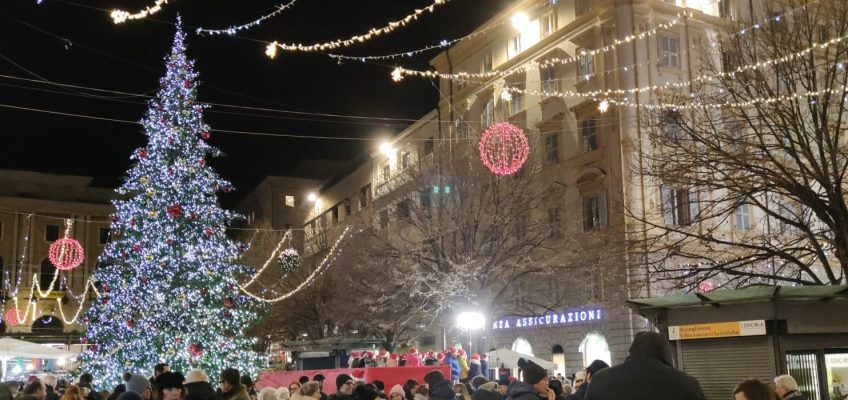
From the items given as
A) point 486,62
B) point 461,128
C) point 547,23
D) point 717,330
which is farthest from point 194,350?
point 486,62

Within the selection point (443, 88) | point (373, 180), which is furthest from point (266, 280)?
point (443, 88)

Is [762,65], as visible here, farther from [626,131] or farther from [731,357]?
[626,131]

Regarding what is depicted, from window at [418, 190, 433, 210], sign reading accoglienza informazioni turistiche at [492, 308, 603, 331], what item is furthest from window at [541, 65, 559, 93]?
A: sign reading accoglienza informazioni turistiche at [492, 308, 603, 331]

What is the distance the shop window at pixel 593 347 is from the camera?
32.5 metres

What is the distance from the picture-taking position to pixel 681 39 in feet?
111

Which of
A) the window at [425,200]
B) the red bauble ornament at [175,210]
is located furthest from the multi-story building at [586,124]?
the red bauble ornament at [175,210]

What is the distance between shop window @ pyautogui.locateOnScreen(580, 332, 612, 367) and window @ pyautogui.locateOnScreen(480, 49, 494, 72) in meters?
A: 14.9

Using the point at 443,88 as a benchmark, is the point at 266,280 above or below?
below

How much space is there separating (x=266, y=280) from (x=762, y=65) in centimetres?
3718

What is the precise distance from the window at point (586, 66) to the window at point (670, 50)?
9.11ft

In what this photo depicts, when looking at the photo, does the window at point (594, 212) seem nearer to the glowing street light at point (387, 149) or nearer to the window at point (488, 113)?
the window at point (488, 113)

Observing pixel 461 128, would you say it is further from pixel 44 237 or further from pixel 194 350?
pixel 44 237

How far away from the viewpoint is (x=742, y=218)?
3388cm

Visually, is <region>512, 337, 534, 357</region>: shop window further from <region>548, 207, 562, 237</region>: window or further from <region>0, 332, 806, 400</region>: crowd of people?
<region>0, 332, 806, 400</region>: crowd of people
